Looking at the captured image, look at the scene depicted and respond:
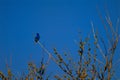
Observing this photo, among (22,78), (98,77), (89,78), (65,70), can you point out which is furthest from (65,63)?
(22,78)

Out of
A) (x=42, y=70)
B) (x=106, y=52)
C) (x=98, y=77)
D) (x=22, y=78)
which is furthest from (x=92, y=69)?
(x=22, y=78)

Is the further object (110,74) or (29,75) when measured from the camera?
(29,75)

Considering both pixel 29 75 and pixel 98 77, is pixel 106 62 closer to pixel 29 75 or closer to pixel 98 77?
pixel 98 77

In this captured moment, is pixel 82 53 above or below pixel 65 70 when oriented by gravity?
above

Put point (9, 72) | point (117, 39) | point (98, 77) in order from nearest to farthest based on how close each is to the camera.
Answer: point (117, 39) < point (98, 77) < point (9, 72)

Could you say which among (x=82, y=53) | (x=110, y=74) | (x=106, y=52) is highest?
(x=82, y=53)

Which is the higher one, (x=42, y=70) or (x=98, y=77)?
(x=42, y=70)

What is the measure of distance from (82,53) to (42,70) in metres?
1.86

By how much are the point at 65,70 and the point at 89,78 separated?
63 centimetres

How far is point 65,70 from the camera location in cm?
594

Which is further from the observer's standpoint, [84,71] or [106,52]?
[84,71]

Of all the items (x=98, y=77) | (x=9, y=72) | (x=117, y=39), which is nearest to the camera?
(x=117, y=39)

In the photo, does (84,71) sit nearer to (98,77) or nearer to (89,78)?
Result: (89,78)

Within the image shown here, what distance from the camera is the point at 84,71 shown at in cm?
586
